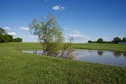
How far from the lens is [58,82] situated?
10.6m

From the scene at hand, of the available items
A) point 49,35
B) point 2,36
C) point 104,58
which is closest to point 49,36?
point 49,35

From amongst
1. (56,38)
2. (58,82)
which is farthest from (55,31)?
(58,82)

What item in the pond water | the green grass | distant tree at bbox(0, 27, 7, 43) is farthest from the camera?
distant tree at bbox(0, 27, 7, 43)

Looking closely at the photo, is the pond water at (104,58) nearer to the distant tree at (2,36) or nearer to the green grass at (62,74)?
the green grass at (62,74)

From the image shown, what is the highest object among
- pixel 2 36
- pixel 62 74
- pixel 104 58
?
pixel 2 36

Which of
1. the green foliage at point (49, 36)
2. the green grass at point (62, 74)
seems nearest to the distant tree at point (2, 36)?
the green foliage at point (49, 36)

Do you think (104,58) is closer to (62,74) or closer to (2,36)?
(62,74)

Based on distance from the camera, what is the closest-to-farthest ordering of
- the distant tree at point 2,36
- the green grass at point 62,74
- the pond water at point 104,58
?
1. the green grass at point 62,74
2. the pond water at point 104,58
3. the distant tree at point 2,36

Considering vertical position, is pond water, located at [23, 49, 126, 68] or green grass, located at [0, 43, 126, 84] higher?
green grass, located at [0, 43, 126, 84]

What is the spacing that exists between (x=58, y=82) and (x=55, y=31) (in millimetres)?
22904

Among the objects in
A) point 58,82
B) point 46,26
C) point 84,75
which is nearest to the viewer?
point 58,82

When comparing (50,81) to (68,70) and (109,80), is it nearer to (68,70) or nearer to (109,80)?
Result: (68,70)

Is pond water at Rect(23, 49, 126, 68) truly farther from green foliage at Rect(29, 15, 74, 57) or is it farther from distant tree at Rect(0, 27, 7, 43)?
distant tree at Rect(0, 27, 7, 43)

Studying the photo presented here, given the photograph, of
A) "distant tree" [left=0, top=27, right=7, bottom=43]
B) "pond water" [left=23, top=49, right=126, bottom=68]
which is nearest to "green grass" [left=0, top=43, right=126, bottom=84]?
"pond water" [left=23, top=49, right=126, bottom=68]
